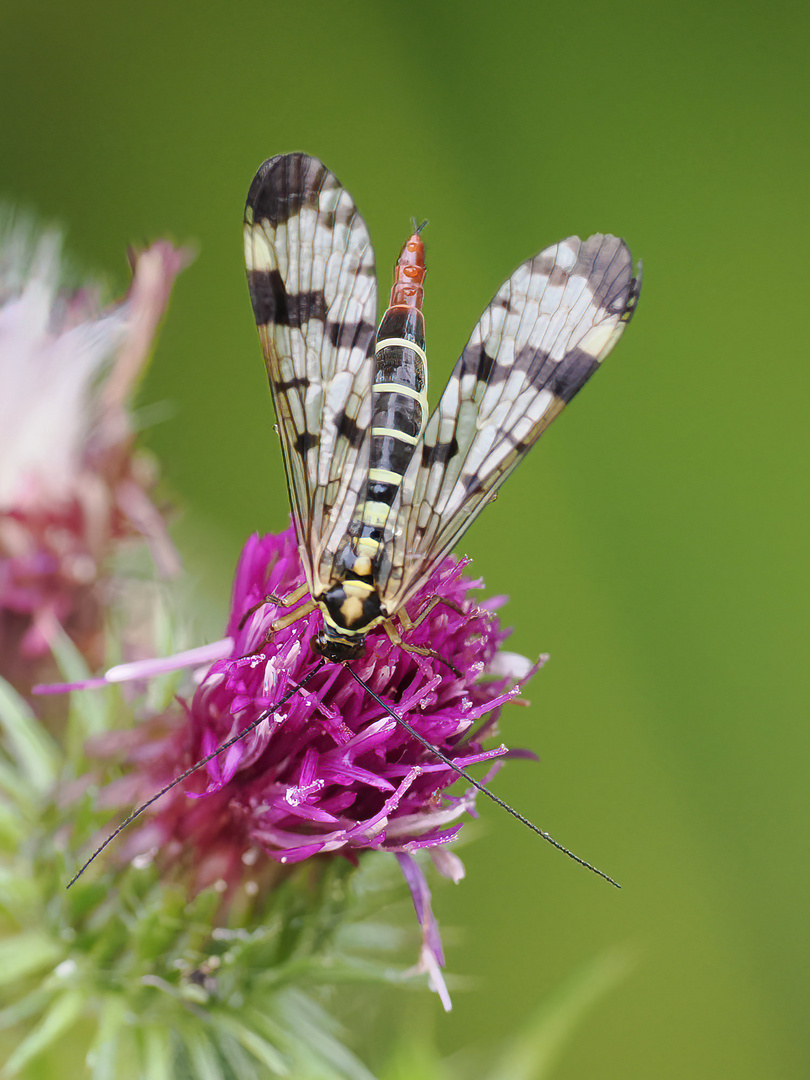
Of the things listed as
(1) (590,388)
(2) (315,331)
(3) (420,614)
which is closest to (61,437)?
(2) (315,331)

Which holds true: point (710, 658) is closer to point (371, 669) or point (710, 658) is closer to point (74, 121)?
point (371, 669)

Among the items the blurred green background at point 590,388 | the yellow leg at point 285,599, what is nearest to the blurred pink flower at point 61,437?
the yellow leg at point 285,599

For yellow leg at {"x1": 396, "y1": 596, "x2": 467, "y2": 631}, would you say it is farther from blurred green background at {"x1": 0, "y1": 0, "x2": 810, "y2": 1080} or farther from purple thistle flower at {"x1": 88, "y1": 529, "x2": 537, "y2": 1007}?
blurred green background at {"x1": 0, "y1": 0, "x2": 810, "y2": 1080}

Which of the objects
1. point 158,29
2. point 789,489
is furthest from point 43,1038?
point 158,29

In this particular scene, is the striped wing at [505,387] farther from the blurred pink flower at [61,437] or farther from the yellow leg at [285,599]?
the blurred pink flower at [61,437]

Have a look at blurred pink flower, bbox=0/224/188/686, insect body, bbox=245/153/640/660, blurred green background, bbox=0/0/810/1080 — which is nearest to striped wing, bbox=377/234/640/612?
insect body, bbox=245/153/640/660

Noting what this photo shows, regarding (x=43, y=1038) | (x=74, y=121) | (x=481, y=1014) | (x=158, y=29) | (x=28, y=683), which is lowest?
(x=481, y=1014)
